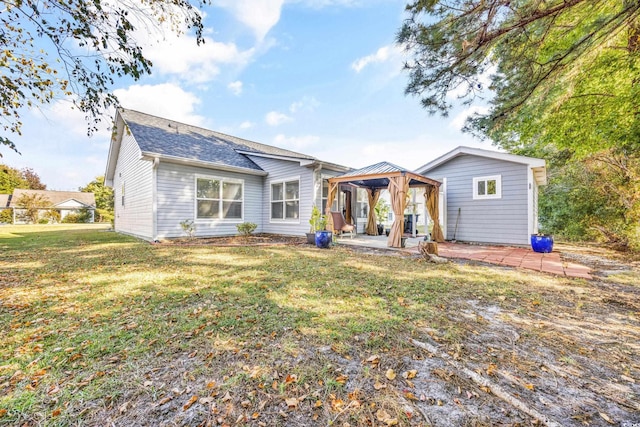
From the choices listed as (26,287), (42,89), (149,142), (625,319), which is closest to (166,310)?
(26,287)

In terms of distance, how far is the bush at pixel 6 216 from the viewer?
27700mm

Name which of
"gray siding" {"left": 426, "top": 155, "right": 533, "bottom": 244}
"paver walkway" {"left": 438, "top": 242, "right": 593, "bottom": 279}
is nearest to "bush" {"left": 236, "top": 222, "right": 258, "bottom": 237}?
"paver walkway" {"left": 438, "top": 242, "right": 593, "bottom": 279}

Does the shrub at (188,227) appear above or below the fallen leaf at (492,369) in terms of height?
above

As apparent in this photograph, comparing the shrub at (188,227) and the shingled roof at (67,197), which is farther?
the shingled roof at (67,197)

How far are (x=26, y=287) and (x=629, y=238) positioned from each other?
14.6 meters

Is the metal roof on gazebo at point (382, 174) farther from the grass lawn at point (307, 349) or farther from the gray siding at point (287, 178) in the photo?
the grass lawn at point (307, 349)

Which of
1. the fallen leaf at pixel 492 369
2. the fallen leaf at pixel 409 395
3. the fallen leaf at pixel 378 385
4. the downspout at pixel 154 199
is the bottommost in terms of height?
the fallen leaf at pixel 409 395

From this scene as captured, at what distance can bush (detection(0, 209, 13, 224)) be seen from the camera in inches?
1091

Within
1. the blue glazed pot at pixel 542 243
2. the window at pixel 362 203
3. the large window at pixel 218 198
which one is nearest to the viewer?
the blue glazed pot at pixel 542 243

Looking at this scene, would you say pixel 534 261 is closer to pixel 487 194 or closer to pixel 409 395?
pixel 487 194

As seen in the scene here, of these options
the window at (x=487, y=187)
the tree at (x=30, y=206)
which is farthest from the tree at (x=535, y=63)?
the tree at (x=30, y=206)

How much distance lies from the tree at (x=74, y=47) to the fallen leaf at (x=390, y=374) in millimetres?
5182

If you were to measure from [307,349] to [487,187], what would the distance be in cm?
895

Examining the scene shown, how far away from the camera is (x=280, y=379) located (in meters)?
1.79
